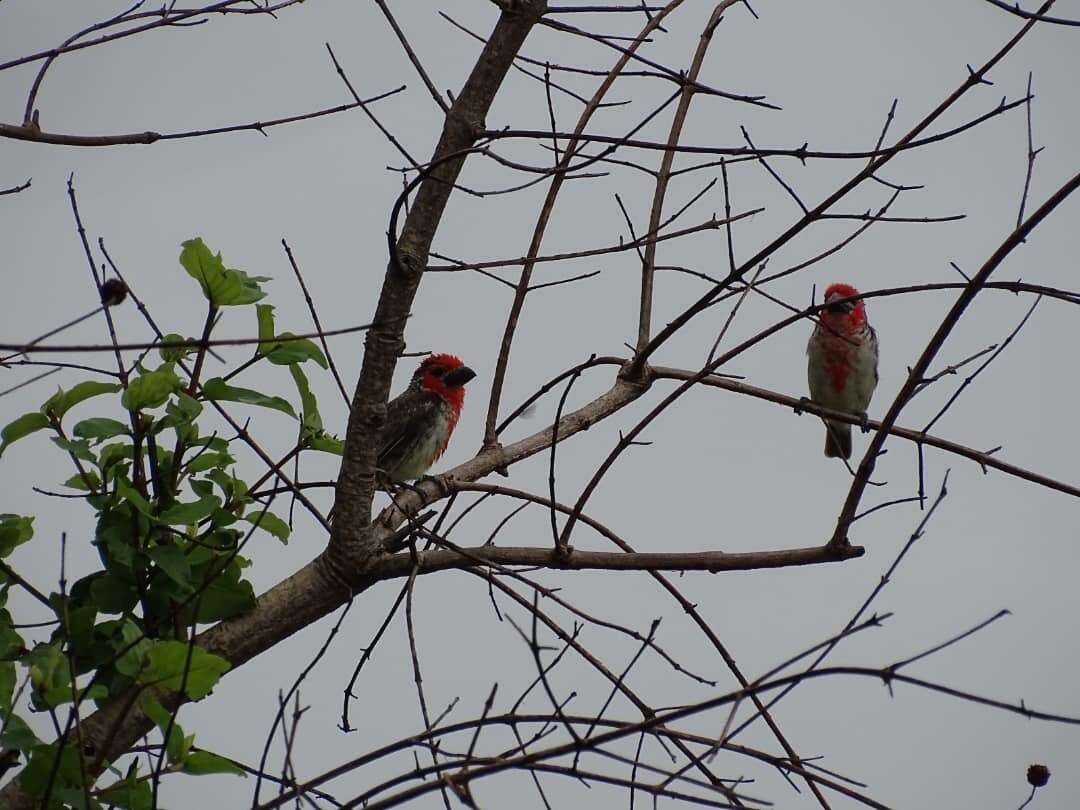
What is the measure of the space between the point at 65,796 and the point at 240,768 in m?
0.37

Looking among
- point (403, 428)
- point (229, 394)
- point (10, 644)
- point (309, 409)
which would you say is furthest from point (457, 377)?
point (10, 644)

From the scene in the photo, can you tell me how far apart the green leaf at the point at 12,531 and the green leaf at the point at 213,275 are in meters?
0.73

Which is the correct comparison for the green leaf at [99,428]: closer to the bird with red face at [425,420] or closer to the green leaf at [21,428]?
the green leaf at [21,428]

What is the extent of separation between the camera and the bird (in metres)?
7.52

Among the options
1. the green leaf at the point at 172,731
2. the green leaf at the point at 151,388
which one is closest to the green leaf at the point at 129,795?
the green leaf at the point at 172,731

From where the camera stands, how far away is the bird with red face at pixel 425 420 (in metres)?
6.94

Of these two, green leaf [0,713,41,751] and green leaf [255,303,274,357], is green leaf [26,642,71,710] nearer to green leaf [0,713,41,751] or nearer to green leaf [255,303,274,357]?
green leaf [0,713,41,751]

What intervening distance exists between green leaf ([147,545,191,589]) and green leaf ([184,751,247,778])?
1.47 feet

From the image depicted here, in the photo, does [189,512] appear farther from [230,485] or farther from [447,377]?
[447,377]

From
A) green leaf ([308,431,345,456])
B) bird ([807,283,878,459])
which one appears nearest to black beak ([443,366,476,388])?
bird ([807,283,878,459])

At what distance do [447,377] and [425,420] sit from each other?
43cm

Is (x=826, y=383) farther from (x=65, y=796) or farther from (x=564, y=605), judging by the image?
(x=65, y=796)

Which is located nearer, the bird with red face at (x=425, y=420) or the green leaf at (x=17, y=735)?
the green leaf at (x=17, y=735)

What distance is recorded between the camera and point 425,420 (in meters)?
6.99
